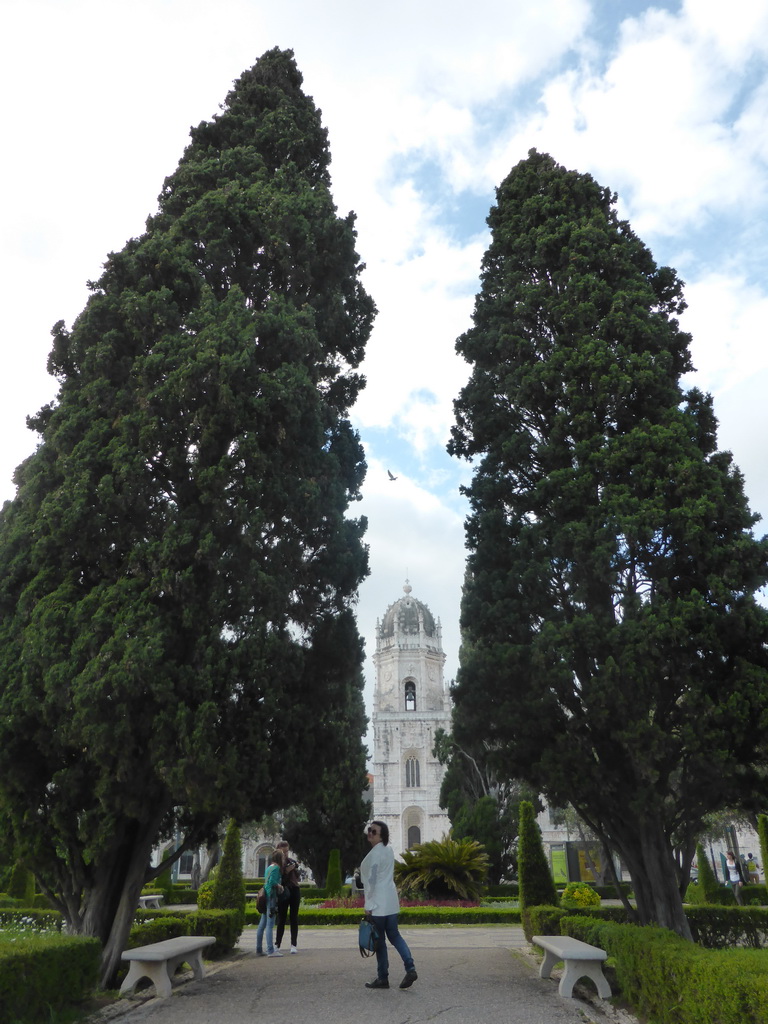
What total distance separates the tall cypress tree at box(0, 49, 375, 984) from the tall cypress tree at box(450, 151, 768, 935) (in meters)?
2.30

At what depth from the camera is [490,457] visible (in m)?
A: 11.1

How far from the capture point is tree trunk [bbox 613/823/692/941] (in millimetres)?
8094

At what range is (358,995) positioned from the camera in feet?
21.8

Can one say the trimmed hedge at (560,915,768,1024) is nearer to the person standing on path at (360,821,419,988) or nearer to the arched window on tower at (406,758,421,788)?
the person standing on path at (360,821,419,988)

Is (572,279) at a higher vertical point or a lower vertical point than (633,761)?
higher

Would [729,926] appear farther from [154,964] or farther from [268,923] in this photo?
A: [154,964]

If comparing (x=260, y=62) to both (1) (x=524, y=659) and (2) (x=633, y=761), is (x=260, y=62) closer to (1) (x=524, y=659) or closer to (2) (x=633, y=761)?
(1) (x=524, y=659)

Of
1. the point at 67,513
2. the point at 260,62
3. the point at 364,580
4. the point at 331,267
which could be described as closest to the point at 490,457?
the point at 364,580

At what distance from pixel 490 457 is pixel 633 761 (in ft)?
16.4

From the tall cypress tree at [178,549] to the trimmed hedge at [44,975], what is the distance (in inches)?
46.2

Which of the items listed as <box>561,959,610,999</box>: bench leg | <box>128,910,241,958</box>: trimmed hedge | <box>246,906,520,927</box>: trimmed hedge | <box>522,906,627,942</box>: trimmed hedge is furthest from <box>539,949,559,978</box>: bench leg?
<box>246,906,520,927</box>: trimmed hedge

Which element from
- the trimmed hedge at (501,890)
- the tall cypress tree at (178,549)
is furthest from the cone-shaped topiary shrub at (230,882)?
the trimmed hedge at (501,890)

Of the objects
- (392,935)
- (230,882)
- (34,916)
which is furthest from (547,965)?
(34,916)

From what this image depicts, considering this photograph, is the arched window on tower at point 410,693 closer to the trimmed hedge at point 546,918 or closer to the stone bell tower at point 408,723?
the stone bell tower at point 408,723
